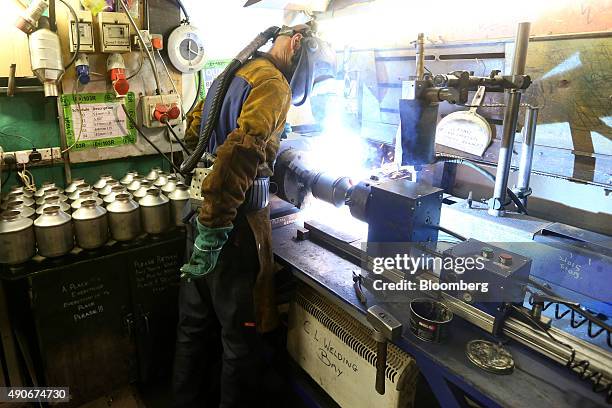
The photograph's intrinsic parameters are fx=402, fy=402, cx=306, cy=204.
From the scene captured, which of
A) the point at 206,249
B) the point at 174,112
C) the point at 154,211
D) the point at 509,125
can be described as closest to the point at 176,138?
the point at 174,112

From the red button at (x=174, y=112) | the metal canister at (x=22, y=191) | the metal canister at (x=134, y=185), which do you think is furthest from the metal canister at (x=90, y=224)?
the red button at (x=174, y=112)

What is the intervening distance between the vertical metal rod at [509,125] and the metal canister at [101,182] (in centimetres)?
187

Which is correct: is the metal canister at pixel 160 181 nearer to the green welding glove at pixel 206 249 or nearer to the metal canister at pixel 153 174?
the metal canister at pixel 153 174

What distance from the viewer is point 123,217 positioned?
186cm

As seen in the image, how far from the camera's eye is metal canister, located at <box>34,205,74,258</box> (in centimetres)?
167

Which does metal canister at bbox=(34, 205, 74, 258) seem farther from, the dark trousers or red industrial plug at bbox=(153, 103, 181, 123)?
red industrial plug at bbox=(153, 103, 181, 123)

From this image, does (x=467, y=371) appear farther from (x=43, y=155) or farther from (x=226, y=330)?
(x=43, y=155)

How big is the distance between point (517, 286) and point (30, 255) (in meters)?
1.83

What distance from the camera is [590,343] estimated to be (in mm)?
1002

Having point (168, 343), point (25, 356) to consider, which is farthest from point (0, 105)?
point (168, 343)

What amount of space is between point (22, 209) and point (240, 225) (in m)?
0.95

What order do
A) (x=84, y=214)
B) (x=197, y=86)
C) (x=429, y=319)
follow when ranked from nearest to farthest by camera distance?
(x=429, y=319)
(x=84, y=214)
(x=197, y=86)

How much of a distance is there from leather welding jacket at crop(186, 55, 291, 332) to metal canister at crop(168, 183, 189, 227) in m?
0.40

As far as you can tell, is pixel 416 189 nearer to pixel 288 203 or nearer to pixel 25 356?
pixel 288 203
